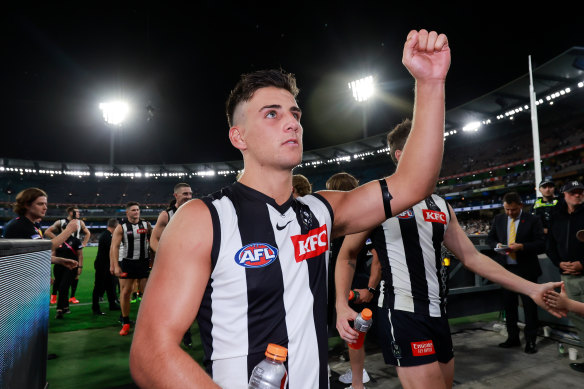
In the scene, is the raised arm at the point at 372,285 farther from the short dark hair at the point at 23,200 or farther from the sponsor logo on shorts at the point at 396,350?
the short dark hair at the point at 23,200

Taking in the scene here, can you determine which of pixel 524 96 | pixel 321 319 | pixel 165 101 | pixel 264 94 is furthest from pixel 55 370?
pixel 524 96

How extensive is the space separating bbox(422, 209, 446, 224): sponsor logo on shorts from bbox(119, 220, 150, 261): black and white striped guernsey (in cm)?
549

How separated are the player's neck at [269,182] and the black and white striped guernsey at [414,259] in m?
1.30

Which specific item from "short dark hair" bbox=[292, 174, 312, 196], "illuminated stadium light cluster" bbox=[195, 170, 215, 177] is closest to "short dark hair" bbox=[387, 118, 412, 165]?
"short dark hair" bbox=[292, 174, 312, 196]

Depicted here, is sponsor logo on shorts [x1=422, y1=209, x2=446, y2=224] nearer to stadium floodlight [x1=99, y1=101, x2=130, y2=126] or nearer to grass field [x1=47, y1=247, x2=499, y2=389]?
grass field [x1=47, y1=247, x2=499, y2=389]

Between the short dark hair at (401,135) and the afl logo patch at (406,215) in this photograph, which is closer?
the afl logo patch at (406,215)

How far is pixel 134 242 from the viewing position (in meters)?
6.20

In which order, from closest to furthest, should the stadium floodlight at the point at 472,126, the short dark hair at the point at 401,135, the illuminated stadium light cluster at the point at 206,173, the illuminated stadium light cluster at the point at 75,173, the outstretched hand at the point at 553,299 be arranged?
the outstretched hand at the point at 553,299 → the short dark hair at the point at 401,135 → the stadium floodlight at the point at 472,126 → the illuminated stadium light cluster at the point at 75,173 → the illuminated stadium light cluster at the point at 206,173

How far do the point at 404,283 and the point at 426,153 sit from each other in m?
1.32

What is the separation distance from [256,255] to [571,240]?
16.7 ft

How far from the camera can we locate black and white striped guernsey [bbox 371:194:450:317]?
7.46 ft

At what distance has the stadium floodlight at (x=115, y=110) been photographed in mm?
30623

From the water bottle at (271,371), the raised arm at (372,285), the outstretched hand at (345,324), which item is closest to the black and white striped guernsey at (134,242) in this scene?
the raised arm at (372,285)

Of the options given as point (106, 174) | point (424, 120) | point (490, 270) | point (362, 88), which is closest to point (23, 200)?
point (424, 120)
